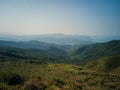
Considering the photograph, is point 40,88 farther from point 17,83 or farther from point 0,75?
point 0,75

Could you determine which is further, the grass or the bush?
the bush

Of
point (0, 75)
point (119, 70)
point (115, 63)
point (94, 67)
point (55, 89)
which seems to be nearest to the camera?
point (55, 89)

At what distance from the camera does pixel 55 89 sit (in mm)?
15906

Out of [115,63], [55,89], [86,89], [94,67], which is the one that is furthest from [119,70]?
[55,89]

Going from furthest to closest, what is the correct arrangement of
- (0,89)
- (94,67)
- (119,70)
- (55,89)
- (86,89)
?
(94,67), (119,70), (86,89), (55,89), (0,89)

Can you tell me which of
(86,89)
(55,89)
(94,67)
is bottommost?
(94,67)

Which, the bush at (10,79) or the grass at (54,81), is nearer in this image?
the grass at (54,81)

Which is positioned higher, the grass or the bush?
the bush

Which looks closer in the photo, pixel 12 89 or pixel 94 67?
pixel 12 89

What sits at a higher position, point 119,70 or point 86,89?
point 86,89

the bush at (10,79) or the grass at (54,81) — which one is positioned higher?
the bush at (10,79)

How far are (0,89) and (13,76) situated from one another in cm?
423

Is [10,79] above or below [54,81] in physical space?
above

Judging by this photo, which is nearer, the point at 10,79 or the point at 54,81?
the point at 10,79
